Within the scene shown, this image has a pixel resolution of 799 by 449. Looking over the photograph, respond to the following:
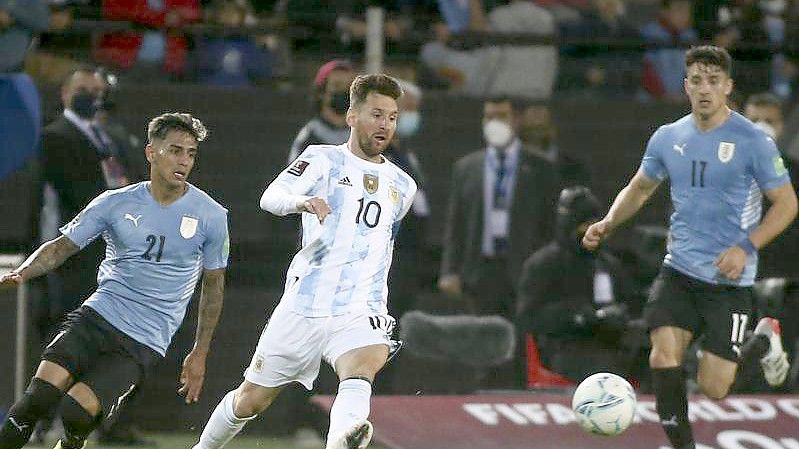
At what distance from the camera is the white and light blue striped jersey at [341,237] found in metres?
7.60

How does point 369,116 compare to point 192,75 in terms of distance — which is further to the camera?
point 192,75

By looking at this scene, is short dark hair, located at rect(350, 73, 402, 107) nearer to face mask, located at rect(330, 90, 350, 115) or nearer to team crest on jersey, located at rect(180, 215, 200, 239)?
team crest on jersey, located at rect(180, 215, 200, 239)

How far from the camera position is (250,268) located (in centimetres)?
1105

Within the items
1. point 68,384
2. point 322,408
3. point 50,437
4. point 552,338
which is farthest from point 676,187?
point 50,437

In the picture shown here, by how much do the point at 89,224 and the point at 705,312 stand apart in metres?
3.07

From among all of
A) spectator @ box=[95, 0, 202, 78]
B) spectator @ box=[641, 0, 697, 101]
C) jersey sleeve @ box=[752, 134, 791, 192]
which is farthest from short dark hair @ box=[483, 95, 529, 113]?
jersey sleeve @ box=[752, 134, 791, 192]

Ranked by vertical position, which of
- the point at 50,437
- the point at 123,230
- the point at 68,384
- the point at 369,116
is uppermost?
the point at 369,116

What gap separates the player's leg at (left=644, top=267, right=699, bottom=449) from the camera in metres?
8.76

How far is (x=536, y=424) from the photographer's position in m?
9.53

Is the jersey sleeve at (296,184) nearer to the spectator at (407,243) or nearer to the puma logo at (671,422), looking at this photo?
the puma logo at (671,422)

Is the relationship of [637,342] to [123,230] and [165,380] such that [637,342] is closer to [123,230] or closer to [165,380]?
[165,380]

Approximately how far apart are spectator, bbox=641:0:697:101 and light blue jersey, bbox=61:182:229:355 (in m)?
4.91

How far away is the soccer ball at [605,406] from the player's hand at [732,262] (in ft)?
2.45

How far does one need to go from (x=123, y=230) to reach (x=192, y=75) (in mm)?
3439
